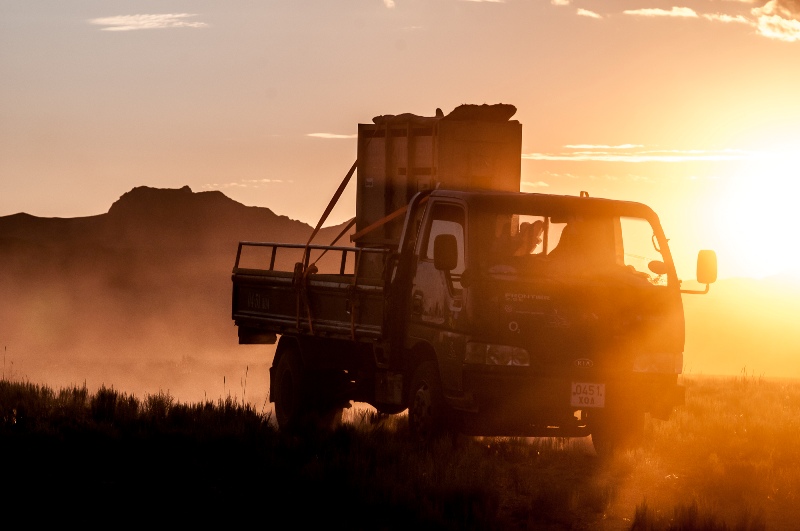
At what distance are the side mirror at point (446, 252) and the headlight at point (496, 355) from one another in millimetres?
832

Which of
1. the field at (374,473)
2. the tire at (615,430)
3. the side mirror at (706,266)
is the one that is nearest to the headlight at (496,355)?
the field at (374,473)

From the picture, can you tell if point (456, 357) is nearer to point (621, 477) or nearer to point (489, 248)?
point (489, 248)

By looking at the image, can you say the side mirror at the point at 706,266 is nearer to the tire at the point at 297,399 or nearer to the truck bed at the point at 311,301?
the truck bed at the point at 311,301

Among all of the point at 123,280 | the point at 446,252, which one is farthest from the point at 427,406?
the point at 123,280

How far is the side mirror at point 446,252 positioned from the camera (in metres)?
13.2

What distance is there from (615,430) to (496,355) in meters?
1.87

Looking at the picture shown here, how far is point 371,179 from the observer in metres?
19.8

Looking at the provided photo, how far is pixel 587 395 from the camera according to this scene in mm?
13375

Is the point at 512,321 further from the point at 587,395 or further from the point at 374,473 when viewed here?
the point at 374,473

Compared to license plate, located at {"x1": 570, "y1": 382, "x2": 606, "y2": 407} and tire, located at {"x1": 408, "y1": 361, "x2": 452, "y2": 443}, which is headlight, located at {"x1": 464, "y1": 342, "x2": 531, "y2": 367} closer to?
license plate, located at {"x1": 570, "y1": 382, "x2": 606, "y2": 407}

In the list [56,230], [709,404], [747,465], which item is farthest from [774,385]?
[56,230]

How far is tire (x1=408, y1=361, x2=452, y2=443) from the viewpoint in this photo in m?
13.8

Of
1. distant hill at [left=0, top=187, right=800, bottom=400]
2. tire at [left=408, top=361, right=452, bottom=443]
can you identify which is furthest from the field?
distant hill at [left=0, top=187, right=800, bottom=400]

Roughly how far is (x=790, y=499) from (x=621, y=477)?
1691 mm
